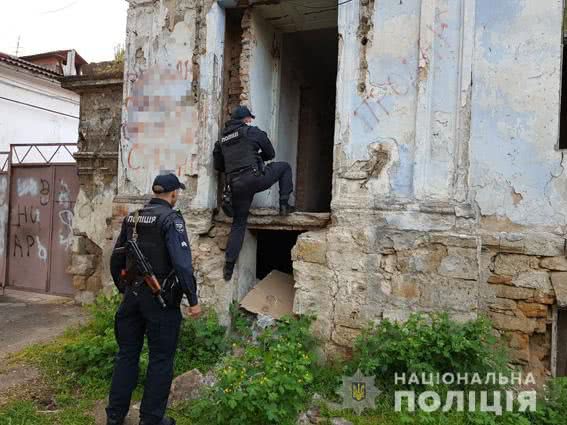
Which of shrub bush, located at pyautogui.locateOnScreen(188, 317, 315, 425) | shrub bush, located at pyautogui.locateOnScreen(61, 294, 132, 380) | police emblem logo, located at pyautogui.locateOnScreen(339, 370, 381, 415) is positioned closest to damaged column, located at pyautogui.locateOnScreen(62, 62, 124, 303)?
shrub bush, located at pyautogui.locateOnScreen(61, 294, 132, 380)

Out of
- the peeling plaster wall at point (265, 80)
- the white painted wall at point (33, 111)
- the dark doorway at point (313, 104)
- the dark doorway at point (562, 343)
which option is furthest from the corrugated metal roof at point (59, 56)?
the dark doorway at point (562, 343)

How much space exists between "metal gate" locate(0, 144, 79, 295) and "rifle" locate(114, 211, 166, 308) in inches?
165

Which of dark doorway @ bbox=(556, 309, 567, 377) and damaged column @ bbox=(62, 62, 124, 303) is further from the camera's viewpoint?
damaged column @ bbox=(62, 62, 124, 303)

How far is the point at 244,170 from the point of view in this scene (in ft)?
14.8

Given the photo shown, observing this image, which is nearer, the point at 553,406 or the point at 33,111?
the point at 553,406

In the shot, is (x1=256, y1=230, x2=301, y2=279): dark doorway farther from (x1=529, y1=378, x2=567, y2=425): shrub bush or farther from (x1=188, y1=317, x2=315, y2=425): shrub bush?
(x1=529, y1=378, x2=567, y2=425): shrub bush

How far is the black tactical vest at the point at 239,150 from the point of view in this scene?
4.48 metres

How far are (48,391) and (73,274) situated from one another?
9.10ft

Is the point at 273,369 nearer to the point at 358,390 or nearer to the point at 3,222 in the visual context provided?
the point at 358,390

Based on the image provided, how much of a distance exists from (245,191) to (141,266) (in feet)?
5.21

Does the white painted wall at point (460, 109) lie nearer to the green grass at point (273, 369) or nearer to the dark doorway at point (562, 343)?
the dark doorway at point (562, 343)

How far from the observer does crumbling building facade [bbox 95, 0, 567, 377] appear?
385cm

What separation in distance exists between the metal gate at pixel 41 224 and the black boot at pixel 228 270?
3393mm

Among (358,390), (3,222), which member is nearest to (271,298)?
(358,390)
